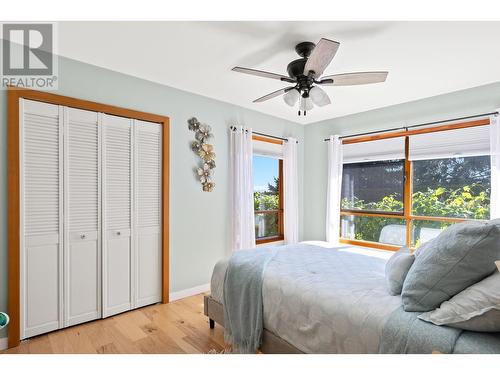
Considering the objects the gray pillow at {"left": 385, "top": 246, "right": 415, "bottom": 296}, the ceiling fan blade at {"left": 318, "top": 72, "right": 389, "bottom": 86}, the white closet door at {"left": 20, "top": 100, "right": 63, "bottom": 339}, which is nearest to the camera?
the gray pillow at {"left": 385, "top": 246, "right": 415, "bottom": 296}

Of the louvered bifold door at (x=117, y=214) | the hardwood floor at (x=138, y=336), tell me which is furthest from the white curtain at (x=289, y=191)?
the louvered bifold door at (x=117, y=214)

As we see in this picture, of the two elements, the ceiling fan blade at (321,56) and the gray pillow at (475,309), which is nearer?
the gray pillow at (475,309)

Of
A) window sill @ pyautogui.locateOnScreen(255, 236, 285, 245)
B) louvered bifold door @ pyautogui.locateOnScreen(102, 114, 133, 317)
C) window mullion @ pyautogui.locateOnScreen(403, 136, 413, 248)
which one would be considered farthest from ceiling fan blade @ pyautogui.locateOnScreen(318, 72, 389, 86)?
window sill @ pyautogui.locateOnScreen(255, 236, 285, 245)

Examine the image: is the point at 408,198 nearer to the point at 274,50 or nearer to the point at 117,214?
the point at 274,50

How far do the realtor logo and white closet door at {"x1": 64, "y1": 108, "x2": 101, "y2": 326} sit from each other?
0.32 meters

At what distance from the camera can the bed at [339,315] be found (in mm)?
1243

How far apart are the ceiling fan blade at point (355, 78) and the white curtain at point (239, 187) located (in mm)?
1626

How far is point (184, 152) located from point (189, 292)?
1.67 meters

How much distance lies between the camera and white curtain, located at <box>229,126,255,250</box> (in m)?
3.56

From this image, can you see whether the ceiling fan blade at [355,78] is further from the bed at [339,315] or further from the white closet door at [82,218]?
the white closet door at [82,218]

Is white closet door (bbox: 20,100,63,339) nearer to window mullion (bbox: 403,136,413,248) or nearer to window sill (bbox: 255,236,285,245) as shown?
window sill (bbox: 255,236,285,245)

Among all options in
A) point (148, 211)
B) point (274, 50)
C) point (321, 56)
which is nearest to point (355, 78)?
point (321, 56)

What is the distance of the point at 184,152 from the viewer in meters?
3.19
